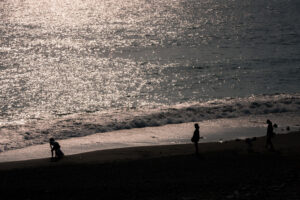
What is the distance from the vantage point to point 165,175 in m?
19.0

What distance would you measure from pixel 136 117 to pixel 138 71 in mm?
13530

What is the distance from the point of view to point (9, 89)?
38781mm

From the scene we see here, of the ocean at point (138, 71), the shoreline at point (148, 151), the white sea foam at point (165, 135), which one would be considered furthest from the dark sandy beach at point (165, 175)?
the ocean at point (138, 71)

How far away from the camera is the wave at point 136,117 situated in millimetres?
29266

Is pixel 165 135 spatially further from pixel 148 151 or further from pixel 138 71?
pixel 138 71

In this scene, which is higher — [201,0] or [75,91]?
[201,0]

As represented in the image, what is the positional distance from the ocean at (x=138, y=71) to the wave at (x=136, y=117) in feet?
0.20

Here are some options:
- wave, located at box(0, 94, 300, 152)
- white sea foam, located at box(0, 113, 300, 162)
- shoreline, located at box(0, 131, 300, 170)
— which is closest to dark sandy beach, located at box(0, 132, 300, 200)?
shoreline, located at box(0, 131, 300, 170)

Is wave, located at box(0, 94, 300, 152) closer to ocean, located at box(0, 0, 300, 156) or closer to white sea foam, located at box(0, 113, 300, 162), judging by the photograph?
ocean, located at box(0, 0, 300, 156)

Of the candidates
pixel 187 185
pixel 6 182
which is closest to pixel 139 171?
pixel 187 185

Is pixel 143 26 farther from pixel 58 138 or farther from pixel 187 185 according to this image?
pixel 187 185

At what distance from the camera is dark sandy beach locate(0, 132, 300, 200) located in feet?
56.5

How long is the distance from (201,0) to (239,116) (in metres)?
78.5

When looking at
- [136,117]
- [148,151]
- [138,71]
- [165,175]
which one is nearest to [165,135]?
[136,117]
